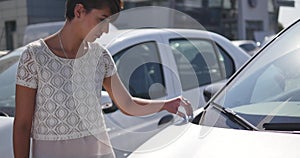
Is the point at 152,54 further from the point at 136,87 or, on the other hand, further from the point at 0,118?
the point at 0,118

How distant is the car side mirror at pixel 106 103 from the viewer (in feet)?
9.50

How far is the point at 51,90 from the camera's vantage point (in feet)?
6.33

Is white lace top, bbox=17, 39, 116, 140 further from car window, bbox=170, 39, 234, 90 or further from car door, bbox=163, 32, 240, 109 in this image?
car window, bbox=170, 39, 234, 90

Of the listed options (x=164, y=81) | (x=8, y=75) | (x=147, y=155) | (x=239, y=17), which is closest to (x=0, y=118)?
(x=8, y=75)

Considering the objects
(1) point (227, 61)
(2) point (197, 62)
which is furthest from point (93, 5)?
(1) point (227, 61)

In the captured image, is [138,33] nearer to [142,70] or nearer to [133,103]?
[142,70]

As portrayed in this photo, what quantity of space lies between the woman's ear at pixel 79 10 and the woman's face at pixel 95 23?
22 millimetres

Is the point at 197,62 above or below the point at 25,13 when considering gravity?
below

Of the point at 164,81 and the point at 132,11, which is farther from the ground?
the point at 132,11

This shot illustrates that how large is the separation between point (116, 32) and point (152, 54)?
14.3 inches

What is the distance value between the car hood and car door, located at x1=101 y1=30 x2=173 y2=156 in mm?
786

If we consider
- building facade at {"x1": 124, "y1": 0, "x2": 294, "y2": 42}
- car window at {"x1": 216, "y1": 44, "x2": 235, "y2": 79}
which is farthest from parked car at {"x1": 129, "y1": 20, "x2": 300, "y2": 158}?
building facade at {"x1": 124, "y1": 0, "x2": 294, "y2": 42}

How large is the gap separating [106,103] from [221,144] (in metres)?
1.23

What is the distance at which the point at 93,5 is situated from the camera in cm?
193
